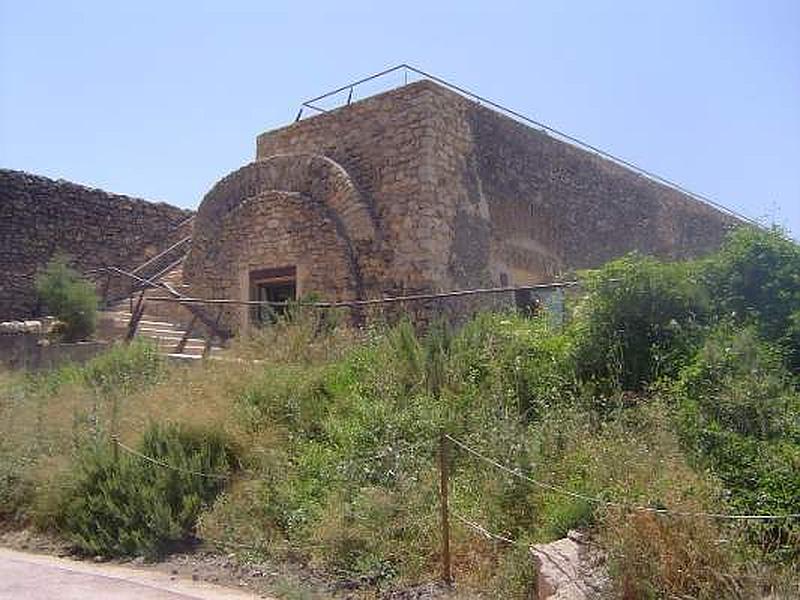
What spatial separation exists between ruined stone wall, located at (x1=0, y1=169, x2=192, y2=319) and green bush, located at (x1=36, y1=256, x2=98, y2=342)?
280cm

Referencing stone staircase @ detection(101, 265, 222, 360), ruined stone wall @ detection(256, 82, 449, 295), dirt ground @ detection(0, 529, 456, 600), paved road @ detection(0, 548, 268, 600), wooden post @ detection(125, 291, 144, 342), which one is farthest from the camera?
stone staircase @ detection(101, 265, 222, 360)

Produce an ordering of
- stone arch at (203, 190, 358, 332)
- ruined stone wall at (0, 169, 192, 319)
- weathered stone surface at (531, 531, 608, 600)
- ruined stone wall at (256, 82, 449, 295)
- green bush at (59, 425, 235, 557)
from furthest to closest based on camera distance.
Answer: ruined stone wall at (0, 169, 192, 319), stone arch at (203, 190, 358, 332), ruined stone wall at (256, 82, 449, 295), green bush at (59, 425, 235, 557), weathered stone surface at (531, 531, 608, 600)

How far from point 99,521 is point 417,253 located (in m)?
6.13

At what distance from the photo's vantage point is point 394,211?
41.4 ft

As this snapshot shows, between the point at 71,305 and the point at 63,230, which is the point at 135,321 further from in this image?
the point at 63,230

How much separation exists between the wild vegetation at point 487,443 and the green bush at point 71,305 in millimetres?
3771

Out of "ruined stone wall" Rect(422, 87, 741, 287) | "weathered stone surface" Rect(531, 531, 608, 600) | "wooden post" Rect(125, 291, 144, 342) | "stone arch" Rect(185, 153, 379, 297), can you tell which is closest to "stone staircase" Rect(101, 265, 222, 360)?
"wooden post" Rect(125, 291, 144, 342)

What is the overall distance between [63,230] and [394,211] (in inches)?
353

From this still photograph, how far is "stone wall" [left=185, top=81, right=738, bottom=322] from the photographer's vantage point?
12445mm

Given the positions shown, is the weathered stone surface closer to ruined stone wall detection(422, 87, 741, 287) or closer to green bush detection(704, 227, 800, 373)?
green bush detection(704, 227, 800, 373)

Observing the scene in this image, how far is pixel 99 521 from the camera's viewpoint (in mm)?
7809

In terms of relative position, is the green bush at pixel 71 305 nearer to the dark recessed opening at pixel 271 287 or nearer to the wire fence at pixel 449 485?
the dark recessed opening at pixel 271 287

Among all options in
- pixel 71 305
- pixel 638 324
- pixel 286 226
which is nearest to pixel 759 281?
pixel 638 324

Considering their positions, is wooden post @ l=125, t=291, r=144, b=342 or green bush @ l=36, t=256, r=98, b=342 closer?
wooden post @ l=125, t=291, r=144, b=342
